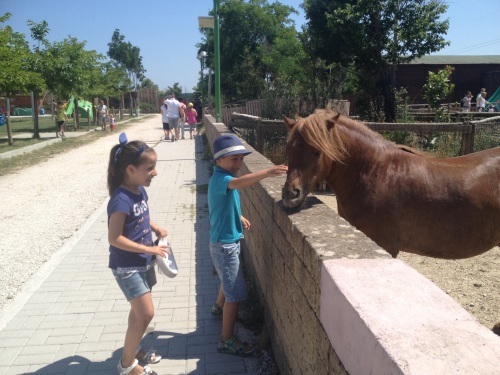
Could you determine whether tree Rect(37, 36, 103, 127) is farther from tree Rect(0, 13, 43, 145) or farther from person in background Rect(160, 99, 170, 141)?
person in background Rect(160, 99, 170, 141)

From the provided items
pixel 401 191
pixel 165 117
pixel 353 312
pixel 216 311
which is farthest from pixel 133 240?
pixel 165 117

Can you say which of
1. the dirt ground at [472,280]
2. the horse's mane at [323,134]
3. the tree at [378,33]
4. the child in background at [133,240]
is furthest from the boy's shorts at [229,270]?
the tree at [378,33]

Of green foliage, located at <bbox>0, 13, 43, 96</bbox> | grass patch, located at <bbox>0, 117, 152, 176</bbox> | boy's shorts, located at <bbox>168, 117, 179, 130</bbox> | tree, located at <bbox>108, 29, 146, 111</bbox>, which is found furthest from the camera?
tree, located at <bbox>108, 29, 146, 111</bbox>

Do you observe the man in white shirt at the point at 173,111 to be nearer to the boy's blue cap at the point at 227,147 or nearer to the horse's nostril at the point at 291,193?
the boy's blue cap at the point at 227,147

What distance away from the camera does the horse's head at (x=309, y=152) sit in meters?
2.92

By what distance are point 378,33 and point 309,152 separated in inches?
676

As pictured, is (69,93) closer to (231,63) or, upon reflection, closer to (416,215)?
(231,63)

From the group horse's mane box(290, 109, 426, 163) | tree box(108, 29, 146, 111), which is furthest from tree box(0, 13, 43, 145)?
tree box(108, 29, 146, 111)

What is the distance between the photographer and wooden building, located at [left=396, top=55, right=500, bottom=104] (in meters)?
29.8

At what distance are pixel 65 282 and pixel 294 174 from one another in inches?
132

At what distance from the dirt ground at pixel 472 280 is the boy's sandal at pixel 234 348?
2230 millimetres

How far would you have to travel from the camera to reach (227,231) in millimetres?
3252

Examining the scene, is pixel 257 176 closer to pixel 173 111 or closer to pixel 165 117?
pixel 173 111

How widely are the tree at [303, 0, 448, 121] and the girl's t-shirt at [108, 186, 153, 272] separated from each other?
1607cm
